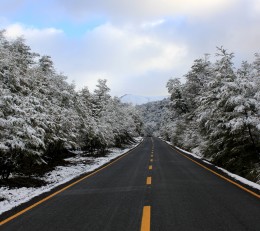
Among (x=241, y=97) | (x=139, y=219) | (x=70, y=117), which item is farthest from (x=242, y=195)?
(x=70, y=117)

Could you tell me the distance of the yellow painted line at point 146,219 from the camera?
585 centimetres

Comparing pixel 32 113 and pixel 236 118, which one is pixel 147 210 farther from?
pixel 236 118

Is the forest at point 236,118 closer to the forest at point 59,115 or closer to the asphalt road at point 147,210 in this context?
the forest at point 59,115

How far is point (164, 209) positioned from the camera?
24.1 feet

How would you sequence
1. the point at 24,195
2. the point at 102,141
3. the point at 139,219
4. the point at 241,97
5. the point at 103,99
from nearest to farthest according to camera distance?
the point at 139,219 < the point at 24,195 < the point at 241,97 < the point at 102,141 < the point at 103,99

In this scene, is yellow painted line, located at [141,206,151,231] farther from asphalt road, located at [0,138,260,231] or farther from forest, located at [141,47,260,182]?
forest, located at [141,47,260,182]

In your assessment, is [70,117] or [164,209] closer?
[164,209]

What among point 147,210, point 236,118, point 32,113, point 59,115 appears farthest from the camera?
point 59,115

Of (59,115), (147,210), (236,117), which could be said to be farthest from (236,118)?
(59,115)

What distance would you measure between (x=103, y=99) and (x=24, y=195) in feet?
121

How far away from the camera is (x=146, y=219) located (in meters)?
6.43

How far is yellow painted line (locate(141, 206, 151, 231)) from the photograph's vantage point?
19.2 feet

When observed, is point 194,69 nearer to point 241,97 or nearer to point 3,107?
point 241,97

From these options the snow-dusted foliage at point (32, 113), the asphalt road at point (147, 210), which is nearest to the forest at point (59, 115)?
the snow-dusted foliage at point (32, 113)
